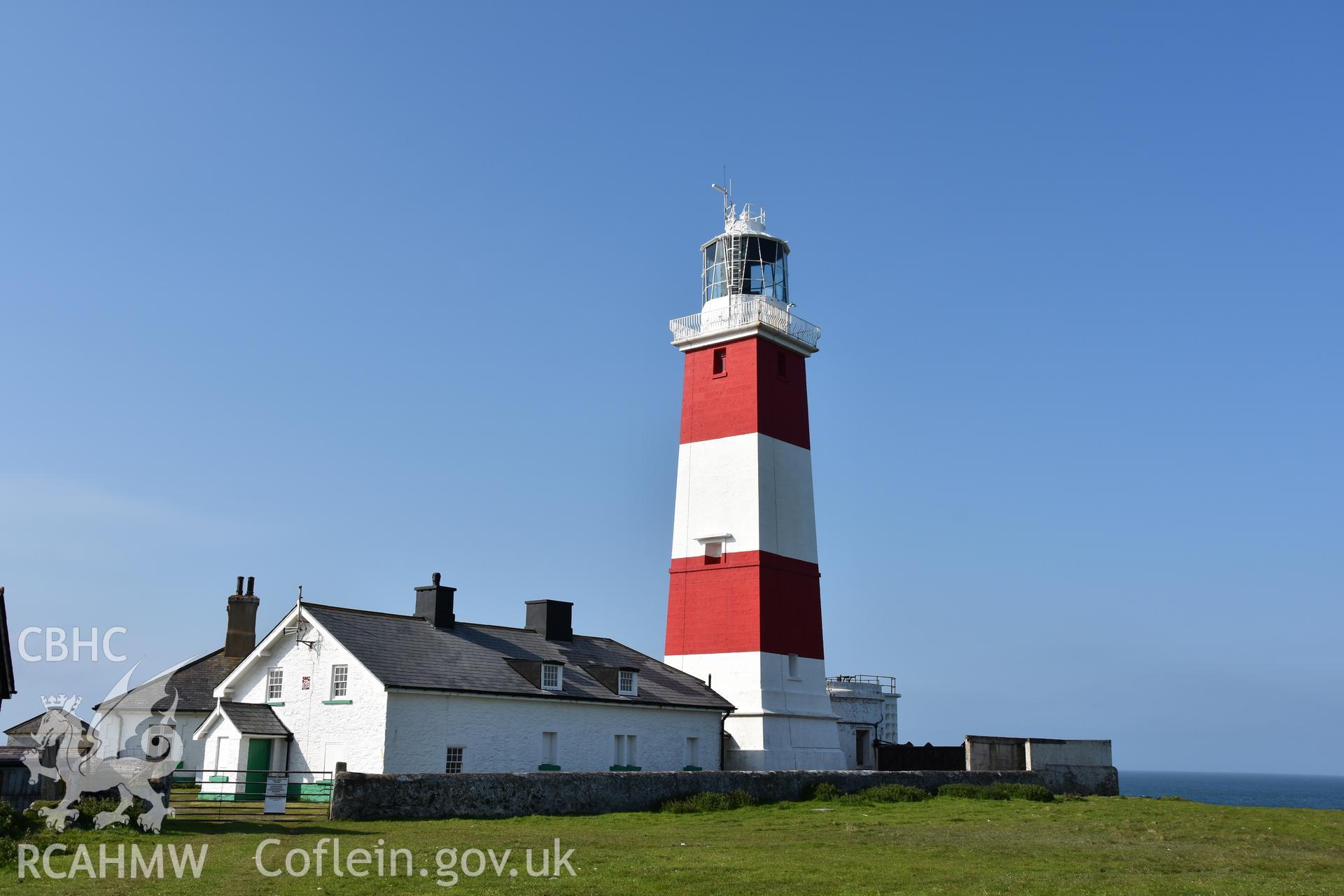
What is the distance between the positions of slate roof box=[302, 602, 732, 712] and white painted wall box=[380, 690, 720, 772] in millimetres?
326

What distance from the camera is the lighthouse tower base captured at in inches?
1431

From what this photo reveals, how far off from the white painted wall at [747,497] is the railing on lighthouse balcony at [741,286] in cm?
411

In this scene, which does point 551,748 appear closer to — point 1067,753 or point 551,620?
point 551,620

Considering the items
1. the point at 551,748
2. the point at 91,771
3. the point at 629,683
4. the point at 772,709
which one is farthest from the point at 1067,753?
the point at 91,771

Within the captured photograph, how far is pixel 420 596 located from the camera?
33625 millimetres

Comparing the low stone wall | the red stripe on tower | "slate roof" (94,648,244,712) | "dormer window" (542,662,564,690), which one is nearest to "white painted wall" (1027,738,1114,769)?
the low stone wall

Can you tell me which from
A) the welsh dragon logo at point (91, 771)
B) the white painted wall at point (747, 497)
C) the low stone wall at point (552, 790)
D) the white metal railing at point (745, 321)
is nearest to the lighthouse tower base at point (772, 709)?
the low stone wall at point (552, 790)

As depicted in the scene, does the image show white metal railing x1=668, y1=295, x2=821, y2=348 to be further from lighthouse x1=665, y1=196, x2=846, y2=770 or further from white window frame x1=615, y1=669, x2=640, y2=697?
white window frame x1=615, y1=669, x2=640, y2=697

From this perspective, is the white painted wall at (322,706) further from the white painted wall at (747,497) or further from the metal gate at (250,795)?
the white painted wall at (747,497)

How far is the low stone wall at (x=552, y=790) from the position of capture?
24.0 m

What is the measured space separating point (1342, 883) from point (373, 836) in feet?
50.3

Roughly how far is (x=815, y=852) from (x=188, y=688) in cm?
2322

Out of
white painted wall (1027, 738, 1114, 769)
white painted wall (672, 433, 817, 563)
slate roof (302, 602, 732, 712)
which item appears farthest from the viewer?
white painted wall (1027, 738, 1114, 769)

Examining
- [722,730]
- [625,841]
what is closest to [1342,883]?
[625,841]
